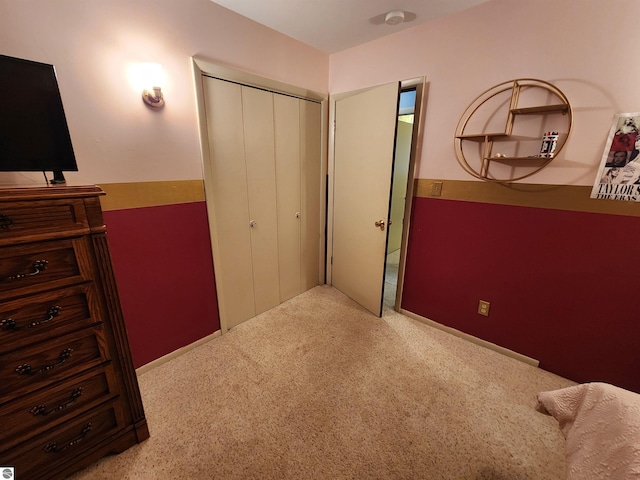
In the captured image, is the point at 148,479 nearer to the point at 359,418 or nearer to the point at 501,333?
the point at 359,418

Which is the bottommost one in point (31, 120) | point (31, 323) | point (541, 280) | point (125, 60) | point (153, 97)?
point (541, 280)

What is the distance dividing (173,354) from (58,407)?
2.73ft

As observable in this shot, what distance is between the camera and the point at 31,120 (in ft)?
3.34

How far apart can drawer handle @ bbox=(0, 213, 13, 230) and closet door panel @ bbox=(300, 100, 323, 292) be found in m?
1.93

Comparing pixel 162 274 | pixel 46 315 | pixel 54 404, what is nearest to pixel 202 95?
pixel 162 274

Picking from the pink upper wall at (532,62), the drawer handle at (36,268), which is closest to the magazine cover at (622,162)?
the pink upper wall at (532,62)

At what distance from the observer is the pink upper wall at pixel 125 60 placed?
1177mm

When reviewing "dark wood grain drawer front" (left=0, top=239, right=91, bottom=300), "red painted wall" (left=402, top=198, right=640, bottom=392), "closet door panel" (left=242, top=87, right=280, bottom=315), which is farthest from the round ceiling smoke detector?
"dark wood grain drawer front" (left=0, top=239, right=91, bottom=300)

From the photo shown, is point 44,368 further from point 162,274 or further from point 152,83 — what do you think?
point 152,83

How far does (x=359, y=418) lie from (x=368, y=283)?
121 centimetres

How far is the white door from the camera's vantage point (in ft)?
6.77

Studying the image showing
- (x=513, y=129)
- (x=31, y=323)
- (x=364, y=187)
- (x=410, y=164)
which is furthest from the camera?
(x=364, y=187)

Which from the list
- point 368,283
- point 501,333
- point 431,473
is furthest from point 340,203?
point 431,473

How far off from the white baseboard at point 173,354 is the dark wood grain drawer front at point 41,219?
121cm
